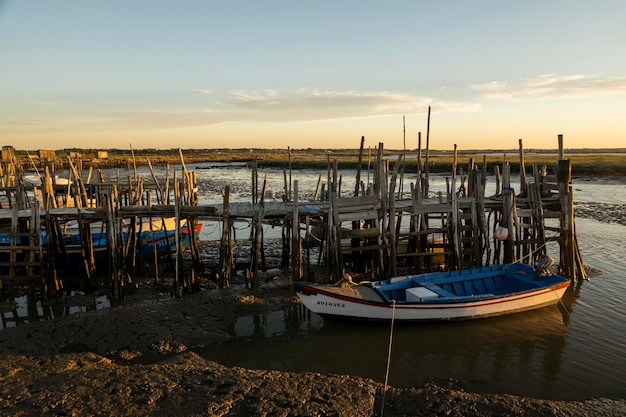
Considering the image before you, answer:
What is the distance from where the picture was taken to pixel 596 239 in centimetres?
2189

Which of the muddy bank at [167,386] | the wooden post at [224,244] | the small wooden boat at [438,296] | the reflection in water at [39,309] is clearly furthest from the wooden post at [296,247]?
the reflection in water at [39,309]

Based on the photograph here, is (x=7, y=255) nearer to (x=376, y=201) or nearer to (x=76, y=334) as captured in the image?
(x=76, y=334)

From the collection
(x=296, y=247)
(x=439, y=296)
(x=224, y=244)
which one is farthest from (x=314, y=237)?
(x=439, y=296)

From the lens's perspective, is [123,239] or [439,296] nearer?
[439,296]

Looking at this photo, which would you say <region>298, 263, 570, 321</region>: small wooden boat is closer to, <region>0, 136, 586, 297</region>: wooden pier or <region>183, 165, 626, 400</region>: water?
<region>183, 165, 626, 400</region>: water

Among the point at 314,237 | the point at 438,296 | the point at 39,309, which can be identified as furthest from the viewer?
the point at 314,237

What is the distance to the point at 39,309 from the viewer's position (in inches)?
504

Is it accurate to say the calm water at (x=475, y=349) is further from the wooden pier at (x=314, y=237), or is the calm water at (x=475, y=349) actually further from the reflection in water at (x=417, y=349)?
the wooden pier at (x=314, y=237)

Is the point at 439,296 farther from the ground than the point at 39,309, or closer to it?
farther from the ground

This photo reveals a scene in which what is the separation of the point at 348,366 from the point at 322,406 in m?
2.34

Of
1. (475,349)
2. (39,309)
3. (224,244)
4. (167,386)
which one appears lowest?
(475,349)

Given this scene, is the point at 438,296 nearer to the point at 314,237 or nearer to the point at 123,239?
the point at 314,237

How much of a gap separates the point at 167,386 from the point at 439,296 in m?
7.35

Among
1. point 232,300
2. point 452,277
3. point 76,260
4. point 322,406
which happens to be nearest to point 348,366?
point 322,406
